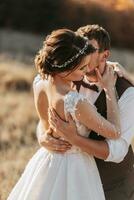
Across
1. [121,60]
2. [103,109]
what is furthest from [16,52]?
[103,109]

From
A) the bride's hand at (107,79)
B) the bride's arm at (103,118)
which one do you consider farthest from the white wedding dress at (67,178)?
the bride's hand at (107,79)

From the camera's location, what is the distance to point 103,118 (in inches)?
194

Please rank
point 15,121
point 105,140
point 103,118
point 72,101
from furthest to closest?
point 15,121 < point 105,140 < point 103,118 < point 72,101

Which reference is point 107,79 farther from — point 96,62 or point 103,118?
point 103,118

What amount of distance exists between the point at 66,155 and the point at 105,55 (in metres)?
0.66

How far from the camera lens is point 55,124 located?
5.03 metres

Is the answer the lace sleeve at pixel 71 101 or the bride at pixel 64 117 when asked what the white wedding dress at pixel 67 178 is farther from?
the lace sleeve at pixel 71 101

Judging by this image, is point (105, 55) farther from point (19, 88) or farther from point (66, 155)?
point (19, 88)

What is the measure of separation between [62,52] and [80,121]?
1.36ft

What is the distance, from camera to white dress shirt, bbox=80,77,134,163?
16.5 feet

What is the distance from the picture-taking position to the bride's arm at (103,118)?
4.84 m

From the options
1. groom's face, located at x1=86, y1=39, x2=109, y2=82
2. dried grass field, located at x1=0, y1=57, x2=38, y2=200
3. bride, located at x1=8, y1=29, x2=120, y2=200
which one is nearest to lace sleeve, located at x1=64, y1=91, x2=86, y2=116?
bride, located at x1=8, y1=29, x2=120, y2=200

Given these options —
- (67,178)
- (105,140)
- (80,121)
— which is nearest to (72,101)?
(80,121)

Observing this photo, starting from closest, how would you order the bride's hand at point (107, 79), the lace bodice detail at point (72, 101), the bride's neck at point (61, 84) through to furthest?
the lace bodice detail at point (72, 101)
the bride's neck at point (61, 84)
the bride's hand at point (107, 79)
